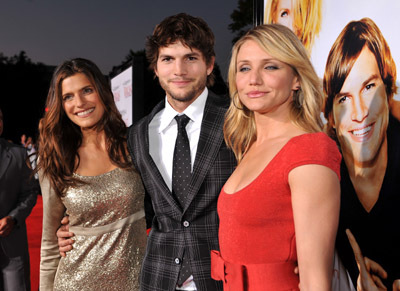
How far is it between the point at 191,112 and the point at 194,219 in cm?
54

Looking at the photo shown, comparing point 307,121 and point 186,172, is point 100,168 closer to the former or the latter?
point 186,172

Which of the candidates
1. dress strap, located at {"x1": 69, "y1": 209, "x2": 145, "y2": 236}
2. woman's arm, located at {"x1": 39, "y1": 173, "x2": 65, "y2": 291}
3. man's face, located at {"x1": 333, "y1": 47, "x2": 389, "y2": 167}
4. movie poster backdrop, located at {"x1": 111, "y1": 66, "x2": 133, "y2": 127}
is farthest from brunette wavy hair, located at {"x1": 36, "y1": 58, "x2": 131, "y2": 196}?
movie poster backdrop, located at {"x1": 111, "y1": 66, "x2": 133, "y2": 127}

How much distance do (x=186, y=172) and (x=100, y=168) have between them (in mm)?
637

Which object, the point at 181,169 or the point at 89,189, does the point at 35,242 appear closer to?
the point at 89,189

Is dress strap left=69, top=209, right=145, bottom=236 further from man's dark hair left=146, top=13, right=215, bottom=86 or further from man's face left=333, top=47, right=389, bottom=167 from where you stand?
man's face left=333, top=47, right=389, bottom=167

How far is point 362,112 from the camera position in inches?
87.9

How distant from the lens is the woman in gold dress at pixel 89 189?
2.32 m

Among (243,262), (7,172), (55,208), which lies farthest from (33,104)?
(243,262)

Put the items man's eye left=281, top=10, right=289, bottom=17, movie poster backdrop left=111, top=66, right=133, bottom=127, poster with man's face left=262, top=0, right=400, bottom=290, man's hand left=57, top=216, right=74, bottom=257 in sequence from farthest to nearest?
movie poster backdrop left=111, top=66, right=133, bottom=127
man's eye left=281, top=10, right=289, bottom=17
man's hand left=57, top=216, right=74, bottom=257
poster with man's face left=262, top=0, right=400, bottom=290

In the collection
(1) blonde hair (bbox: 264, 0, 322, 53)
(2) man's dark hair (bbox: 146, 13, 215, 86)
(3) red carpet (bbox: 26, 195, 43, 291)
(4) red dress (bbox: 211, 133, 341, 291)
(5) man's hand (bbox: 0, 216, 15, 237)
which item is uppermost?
(1) blonde hair (bbox: 264, 0, 322, 53)

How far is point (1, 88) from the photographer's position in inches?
774

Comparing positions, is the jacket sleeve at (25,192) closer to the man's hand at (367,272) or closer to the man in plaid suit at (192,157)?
the man in plaid suit at (192,157)

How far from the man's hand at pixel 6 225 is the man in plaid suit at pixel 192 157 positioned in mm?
1491

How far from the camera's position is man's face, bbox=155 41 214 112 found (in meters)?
2.14
